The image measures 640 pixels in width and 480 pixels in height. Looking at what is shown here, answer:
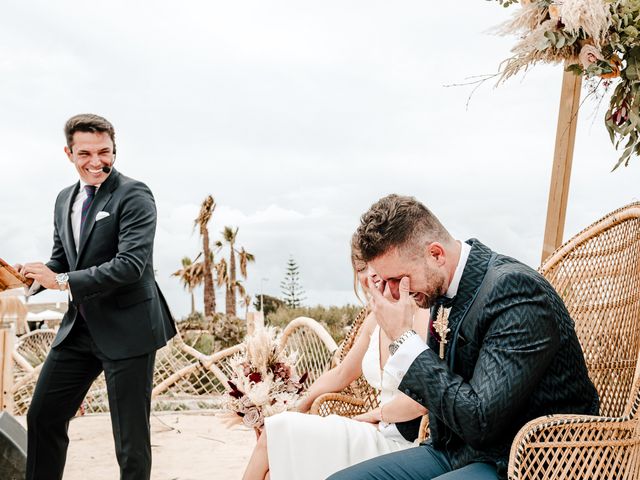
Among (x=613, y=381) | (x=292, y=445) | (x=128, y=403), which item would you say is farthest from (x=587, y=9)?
(x=128, y=403)

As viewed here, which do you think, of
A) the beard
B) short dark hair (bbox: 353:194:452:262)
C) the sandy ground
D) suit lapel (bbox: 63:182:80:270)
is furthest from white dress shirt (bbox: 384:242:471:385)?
the sandy ground

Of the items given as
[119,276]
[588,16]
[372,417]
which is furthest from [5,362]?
[588,16]

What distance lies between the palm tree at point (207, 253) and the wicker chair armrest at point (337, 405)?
2448cm

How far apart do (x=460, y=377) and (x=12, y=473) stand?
3081 mm

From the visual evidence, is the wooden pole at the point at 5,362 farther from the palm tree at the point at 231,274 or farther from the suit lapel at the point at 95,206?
the palm tree at the point at 231,274

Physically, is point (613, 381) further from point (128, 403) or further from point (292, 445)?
point (128, 403)

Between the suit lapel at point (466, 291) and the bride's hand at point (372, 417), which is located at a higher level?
the suit lapel at point (466, 291)

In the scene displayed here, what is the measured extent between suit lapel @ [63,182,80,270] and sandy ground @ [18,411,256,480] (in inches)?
86.6

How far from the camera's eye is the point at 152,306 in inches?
145

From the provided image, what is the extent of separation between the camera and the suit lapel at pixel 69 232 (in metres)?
3.81

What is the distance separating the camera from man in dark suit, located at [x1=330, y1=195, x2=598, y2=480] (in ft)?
6.22

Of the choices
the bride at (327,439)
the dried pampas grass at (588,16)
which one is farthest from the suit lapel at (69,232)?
the dried pampas grass at (588,16)

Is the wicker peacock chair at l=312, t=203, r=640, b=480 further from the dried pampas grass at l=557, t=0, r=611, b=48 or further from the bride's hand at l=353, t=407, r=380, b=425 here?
the dried pampas grass at l=557, t=0, r=611, b=48

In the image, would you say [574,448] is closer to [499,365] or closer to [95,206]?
[499,365]
